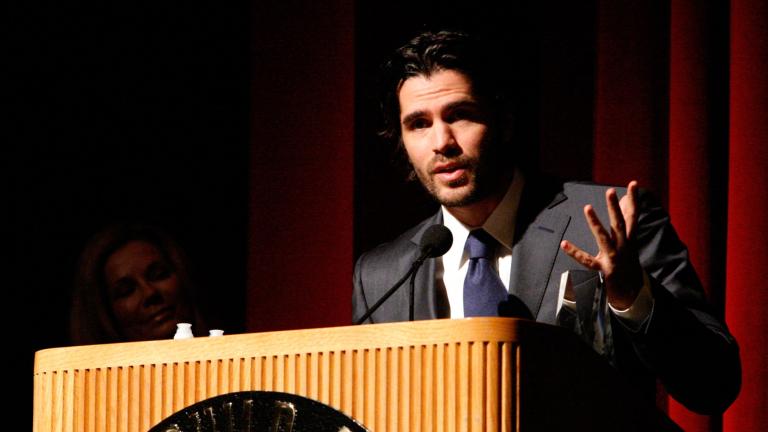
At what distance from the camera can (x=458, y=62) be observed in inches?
77.2

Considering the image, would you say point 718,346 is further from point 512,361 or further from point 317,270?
point 317,270

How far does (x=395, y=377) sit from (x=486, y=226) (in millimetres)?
879

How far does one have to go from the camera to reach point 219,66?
123 inches

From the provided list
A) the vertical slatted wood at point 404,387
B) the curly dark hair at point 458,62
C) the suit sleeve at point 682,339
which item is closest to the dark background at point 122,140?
the curly dark hair at point 458,62

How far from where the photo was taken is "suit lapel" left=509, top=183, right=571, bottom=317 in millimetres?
1741

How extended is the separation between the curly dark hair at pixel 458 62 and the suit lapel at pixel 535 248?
0.22m

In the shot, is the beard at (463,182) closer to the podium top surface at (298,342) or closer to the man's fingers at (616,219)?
the man's fingers at (616,219)

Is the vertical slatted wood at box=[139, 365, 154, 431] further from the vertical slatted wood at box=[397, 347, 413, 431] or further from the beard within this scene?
the beard

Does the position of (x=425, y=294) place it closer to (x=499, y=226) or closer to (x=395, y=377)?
(x=499, y=226)

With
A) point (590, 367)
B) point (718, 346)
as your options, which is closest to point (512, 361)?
point (590, 367)

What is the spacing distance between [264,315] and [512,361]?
6.48ft

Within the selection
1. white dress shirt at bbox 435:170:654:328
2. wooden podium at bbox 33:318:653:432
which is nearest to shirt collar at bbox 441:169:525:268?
white dress shirt at bbox 435:170:654:328

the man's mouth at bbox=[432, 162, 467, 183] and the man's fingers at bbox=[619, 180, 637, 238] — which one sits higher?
the man's mouth at bbox=[432, 162, 467, 183]

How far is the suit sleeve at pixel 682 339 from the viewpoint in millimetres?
1351
